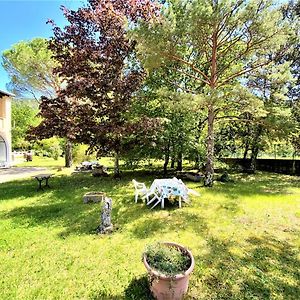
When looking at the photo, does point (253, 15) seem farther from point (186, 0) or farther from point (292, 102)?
point (292, 102)

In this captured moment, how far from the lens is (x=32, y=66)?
57.4 feet

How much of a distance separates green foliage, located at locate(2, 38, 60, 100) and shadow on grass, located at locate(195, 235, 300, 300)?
52.8ft

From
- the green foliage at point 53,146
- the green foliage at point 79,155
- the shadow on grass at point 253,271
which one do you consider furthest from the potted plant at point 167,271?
the green foliage at point 53,146

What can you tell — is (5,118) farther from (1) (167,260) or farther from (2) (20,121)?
(2) (20,121)

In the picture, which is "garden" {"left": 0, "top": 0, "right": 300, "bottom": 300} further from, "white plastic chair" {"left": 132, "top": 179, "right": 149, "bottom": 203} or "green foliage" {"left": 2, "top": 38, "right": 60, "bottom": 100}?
"green foliage" {"left": 2, "top": 38, "right": 60, "bottom": 100}

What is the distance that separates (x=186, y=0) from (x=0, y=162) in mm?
17456

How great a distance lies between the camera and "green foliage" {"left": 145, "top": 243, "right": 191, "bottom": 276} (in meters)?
3.14

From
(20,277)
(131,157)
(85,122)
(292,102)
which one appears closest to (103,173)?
(131,157)

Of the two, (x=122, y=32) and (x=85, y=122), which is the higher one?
(x=122, y=32)

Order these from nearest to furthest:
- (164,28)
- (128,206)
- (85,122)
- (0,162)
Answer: (128,206)
(164,28)
(85,122)
(0,162)

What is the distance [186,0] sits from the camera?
852 cm

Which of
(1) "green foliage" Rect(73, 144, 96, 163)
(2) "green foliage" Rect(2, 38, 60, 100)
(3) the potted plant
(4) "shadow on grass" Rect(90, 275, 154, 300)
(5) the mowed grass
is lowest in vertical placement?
(4) "shadow on grass" Rect(90, 275, 154, 300)

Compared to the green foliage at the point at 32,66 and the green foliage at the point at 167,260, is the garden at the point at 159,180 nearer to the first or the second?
the green foliage at the point at 167,260

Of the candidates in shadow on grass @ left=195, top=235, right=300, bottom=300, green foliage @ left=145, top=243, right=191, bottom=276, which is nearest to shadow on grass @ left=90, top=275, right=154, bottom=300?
green foliage @ left=145, top=243, right=191, bottom=276
